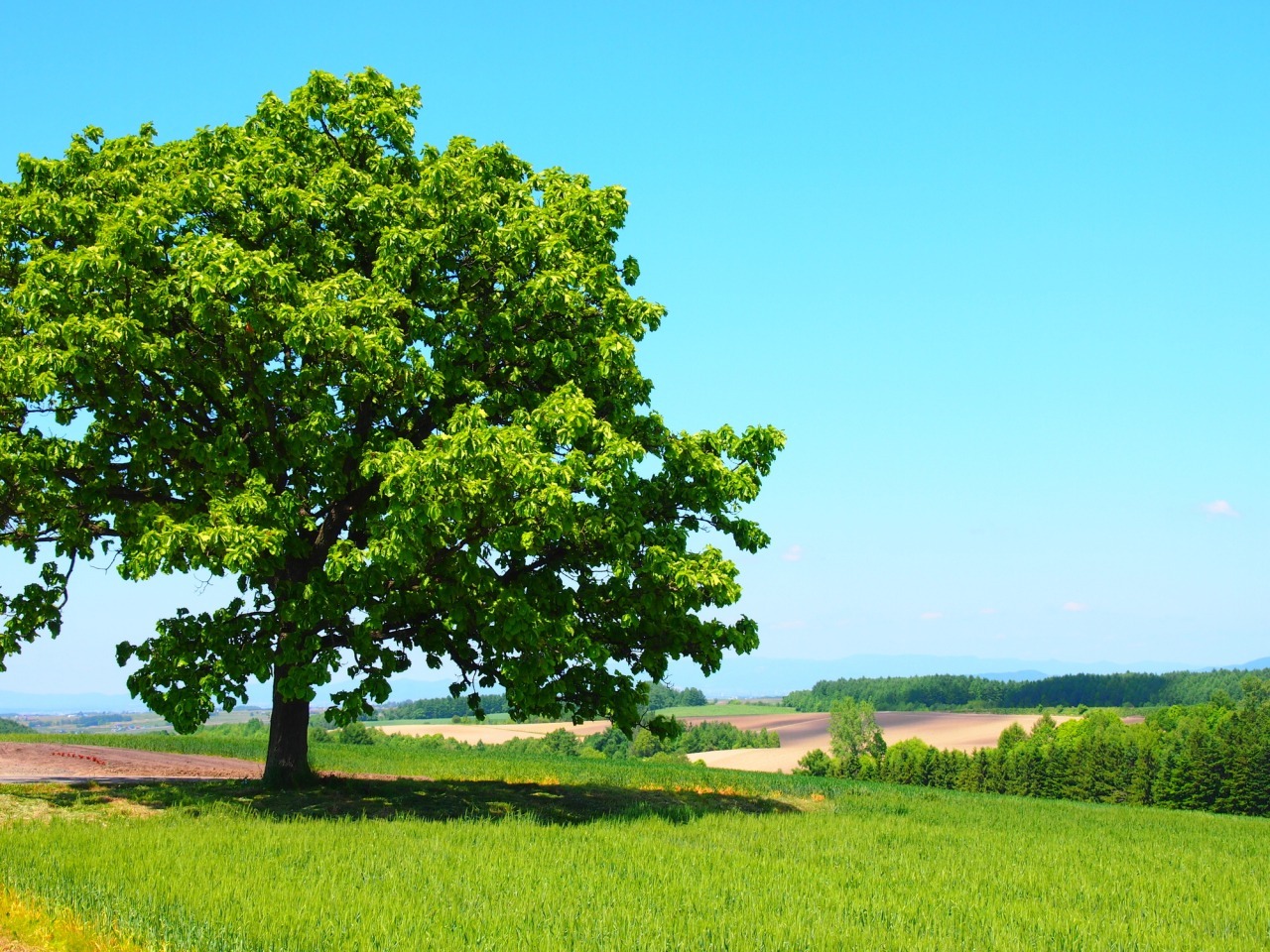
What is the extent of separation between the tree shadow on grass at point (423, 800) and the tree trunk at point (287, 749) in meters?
0.39

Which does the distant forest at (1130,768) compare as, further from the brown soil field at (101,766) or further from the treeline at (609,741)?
the brown soil field at (101,766)

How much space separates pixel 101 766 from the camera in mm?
30828

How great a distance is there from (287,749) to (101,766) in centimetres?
1096

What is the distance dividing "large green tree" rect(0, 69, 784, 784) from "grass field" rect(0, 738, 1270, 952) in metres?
2.84

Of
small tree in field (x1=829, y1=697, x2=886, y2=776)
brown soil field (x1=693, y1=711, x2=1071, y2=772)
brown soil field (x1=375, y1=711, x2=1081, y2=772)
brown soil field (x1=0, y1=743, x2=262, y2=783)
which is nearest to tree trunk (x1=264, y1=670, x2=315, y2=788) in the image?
brown soil field (x1=0, y1=743, x2=262, y2=783)

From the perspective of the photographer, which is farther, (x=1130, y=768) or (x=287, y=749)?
(x=1130, y=768)

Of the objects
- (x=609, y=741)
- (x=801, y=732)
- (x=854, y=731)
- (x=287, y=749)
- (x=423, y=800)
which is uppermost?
(x=287, y=749)

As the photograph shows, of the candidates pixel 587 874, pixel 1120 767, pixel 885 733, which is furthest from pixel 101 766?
pixel 885 733

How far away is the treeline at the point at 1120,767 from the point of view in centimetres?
7900

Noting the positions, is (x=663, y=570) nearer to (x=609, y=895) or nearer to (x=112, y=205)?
(x=609, y=895)

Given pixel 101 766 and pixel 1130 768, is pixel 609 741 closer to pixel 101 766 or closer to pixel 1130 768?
A: pixel 1130 768

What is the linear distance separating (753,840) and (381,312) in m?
12.3

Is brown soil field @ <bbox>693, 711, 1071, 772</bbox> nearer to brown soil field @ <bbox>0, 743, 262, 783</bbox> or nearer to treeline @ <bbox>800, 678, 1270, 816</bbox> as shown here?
treeline @ <bbox>800, 678, 1270, 816</bbox>

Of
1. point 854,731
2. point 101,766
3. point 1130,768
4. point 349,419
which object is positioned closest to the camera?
point 349,419
